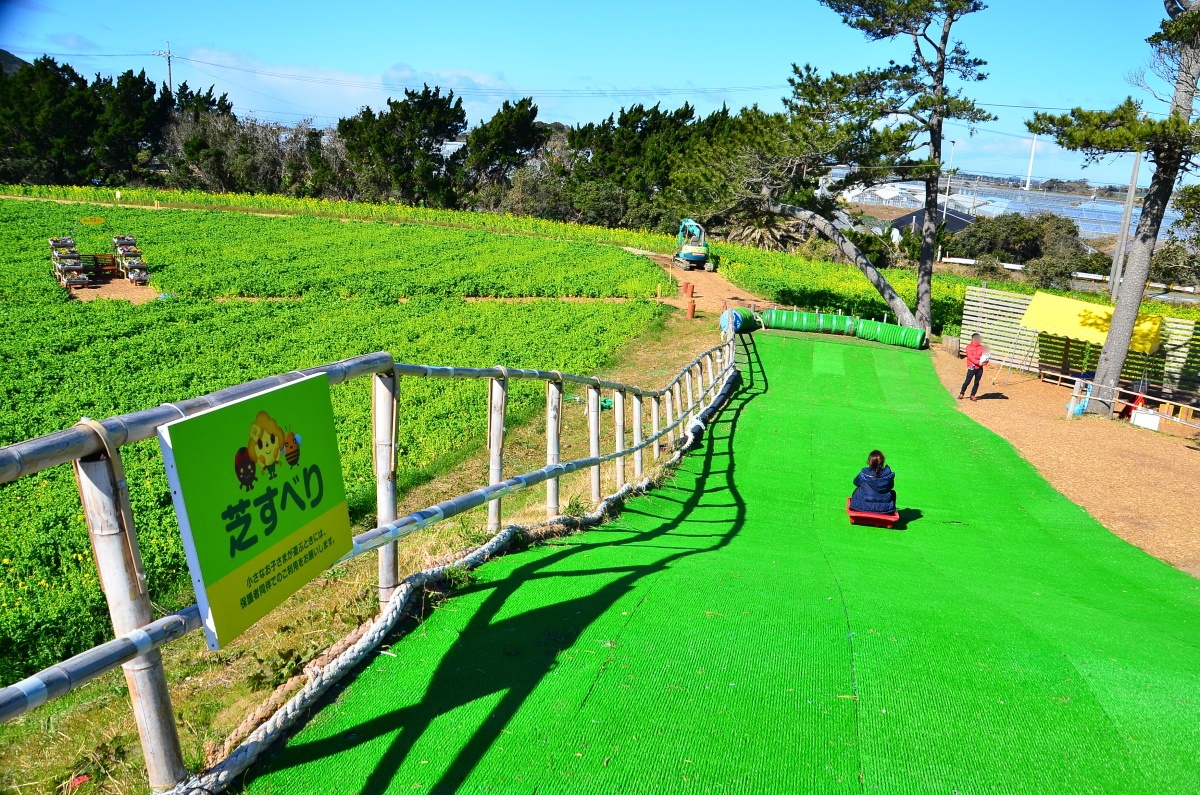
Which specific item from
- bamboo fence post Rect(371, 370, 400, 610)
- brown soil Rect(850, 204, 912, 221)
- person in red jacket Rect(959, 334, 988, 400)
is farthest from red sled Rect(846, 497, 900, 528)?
brown soil Rect(850, 204, 912, 221)

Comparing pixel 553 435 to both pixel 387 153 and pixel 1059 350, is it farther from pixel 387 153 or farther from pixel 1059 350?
pixel 387 153

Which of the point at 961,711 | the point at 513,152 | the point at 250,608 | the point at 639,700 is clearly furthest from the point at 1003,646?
the point at 513,152

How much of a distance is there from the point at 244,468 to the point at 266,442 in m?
0.17

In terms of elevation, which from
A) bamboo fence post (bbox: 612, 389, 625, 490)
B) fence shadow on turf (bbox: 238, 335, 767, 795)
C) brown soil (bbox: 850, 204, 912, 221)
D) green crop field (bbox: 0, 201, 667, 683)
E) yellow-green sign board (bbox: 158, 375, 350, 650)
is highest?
brown soil (bbox: 850, 204, 912, 221)

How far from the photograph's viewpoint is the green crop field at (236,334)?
29.8ft

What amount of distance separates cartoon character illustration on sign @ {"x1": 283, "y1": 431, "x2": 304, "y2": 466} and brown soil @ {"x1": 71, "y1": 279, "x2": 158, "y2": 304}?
1137 inches

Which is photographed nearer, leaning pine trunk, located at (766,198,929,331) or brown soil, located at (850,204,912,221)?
leaning pine trunk, located at (766,198,929,331)

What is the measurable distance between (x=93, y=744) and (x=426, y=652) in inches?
56.1

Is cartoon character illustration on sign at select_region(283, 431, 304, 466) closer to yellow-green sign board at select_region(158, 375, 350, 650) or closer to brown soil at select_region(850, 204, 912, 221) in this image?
yellow-green sign board at select_region(158, 375, 350, 650)

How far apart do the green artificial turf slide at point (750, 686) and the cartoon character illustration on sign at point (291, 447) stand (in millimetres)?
1128

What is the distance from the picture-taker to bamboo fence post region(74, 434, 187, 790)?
2598mm

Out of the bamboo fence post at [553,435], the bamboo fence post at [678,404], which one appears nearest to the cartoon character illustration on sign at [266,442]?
the bamboo fence post at [553,435]

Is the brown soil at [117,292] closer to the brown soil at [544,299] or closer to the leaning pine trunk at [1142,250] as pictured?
the brown soil at [544,299]

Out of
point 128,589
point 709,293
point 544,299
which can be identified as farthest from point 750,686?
point 709,293
